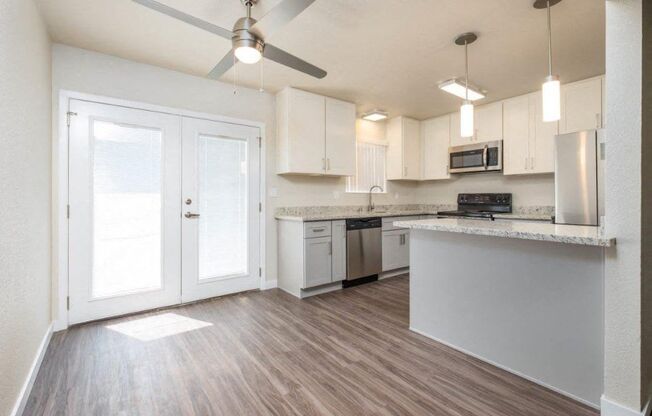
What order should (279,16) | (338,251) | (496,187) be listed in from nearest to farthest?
1. (279,16)
2. (338,251)
3. (496,187)

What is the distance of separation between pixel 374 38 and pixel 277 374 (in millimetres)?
2655

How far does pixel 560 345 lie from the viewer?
5.67ft

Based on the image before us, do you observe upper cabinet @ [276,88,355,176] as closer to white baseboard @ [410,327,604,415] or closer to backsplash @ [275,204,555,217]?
backsplash @ [275,204,555,217]

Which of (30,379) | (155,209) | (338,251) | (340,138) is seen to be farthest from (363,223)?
(30,379)

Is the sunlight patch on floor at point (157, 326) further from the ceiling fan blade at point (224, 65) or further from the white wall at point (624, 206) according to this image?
the white wall at point (624, 206)

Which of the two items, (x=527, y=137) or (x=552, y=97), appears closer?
(x=552, y=97)

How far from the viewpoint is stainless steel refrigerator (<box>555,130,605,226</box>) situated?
117 inches

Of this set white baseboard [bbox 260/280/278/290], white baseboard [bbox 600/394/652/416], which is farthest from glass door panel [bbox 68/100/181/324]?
white baseboard [bbox 600/394/652/416]

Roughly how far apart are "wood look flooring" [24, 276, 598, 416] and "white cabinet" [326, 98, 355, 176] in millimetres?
2019

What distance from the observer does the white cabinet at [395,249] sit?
422cm

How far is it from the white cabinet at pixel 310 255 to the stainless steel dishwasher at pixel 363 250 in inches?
3.7

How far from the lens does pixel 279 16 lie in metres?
1.60

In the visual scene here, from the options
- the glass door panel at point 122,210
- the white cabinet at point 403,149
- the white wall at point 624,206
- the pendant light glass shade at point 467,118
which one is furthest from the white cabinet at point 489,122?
the glass door panel at point 122,210

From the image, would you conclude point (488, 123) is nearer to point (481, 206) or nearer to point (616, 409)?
point (481, 206)
